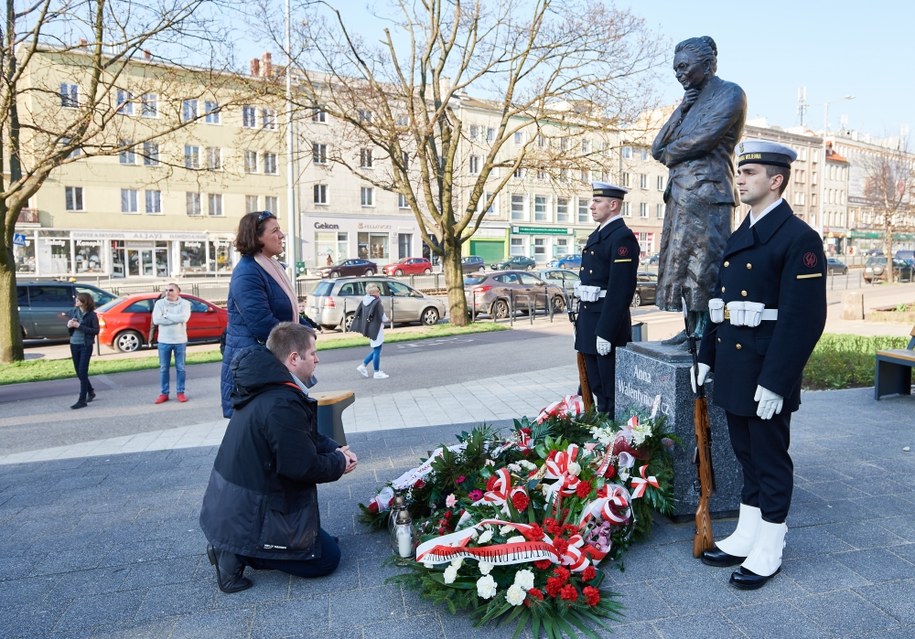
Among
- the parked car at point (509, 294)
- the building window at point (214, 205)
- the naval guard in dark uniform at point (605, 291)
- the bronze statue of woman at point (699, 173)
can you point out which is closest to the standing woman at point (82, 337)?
the naval guard in dark uniform at point (605, 291)

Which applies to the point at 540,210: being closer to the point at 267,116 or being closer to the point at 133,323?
the point at 267,116

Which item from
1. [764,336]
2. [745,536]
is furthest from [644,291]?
[764,336]

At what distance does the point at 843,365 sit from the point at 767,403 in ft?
25.9

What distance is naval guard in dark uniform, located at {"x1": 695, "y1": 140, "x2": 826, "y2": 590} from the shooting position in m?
3.52

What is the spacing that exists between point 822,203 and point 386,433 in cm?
8929

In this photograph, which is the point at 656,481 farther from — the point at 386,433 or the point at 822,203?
the point at 822,203

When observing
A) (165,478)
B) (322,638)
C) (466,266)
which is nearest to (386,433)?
(165,478)

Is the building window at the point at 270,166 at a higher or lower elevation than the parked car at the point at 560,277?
higher

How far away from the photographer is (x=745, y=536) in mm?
3955

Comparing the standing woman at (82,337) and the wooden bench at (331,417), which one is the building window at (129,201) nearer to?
the standing woman at (82,337)

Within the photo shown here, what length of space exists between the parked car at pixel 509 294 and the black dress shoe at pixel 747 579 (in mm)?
18395

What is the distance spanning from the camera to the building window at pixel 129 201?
4559 centimetres

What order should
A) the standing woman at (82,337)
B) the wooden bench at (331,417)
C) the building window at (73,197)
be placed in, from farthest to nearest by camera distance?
the building window at (73,197)
the standing woman at (82,337)
the wooden bench at (331,417)

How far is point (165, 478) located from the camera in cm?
627
